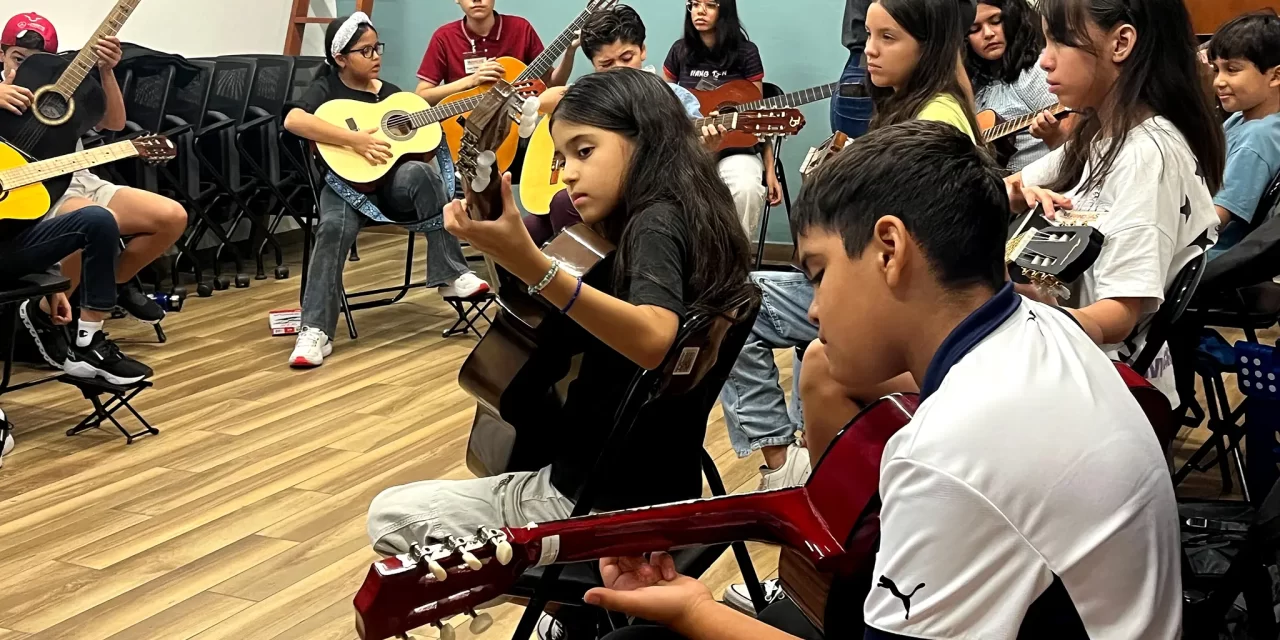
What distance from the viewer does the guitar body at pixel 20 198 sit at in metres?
3.47

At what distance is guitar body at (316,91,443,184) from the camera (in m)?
4.64

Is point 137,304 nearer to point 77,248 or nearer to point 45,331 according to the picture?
point 45,331

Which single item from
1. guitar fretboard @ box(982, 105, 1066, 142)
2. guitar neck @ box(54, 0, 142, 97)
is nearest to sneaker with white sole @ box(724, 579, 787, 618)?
guitar fretboard @ box(982, 105, 1066, 142)

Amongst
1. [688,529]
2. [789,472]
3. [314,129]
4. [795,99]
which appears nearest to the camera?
[688,529]

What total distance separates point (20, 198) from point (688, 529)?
2.97 metres

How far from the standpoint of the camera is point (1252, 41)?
3330mm

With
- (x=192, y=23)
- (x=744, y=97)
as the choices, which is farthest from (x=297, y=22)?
(x=744, y=97)

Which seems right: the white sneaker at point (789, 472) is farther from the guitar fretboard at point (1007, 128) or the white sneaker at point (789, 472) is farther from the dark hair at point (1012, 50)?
the dark hair at point (1012, 50)

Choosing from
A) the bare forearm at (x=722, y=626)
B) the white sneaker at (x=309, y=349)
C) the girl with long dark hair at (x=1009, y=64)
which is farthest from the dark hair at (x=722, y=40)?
the bare forearm at (x=722, y=626)

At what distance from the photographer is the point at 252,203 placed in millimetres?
5863

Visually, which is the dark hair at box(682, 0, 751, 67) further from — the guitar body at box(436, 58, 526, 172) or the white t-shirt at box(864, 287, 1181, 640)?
the white t-shirt at box(864, 287, 1181, 640)

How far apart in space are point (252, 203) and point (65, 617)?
3700 millimetres

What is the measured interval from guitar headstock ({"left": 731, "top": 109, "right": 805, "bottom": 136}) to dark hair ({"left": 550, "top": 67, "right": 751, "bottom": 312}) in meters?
1.87

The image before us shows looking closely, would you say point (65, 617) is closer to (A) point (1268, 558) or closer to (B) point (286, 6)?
(A) point (1268, 558)
